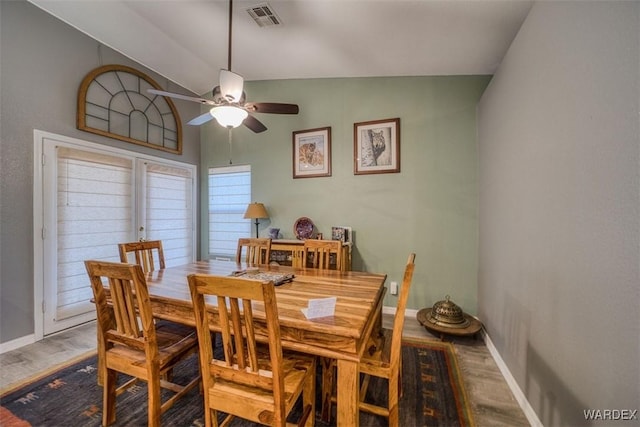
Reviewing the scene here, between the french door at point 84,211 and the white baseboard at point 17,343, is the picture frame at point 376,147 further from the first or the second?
the white baseboard at point 17,343

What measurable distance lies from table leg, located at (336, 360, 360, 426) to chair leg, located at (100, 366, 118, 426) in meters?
1.35

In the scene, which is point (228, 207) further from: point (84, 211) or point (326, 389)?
point (326, 389)

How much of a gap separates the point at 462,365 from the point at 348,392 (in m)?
1.49

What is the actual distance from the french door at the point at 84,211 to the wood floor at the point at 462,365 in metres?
0.27

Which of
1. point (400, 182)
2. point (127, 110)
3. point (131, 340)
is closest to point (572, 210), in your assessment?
point (400, 182)

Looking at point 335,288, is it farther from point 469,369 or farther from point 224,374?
point 469,369

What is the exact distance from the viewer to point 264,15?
8.00 ft

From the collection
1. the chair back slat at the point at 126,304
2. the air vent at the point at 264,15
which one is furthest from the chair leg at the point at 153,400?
the air vent at the point at 264,15

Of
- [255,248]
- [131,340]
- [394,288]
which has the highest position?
[255,248]

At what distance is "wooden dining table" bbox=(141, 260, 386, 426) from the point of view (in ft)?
3.85

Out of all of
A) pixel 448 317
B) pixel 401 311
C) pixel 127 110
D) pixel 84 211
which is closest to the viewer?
pixel 401 311

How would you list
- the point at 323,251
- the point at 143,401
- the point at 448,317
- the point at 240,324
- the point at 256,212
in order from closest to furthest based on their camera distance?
the point at 240,324 < the point at 143,401 < the point at 323,251 < the point at 448,317 < the point at 256,212

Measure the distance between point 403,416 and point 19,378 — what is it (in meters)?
2.84

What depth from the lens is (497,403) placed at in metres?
1.71
